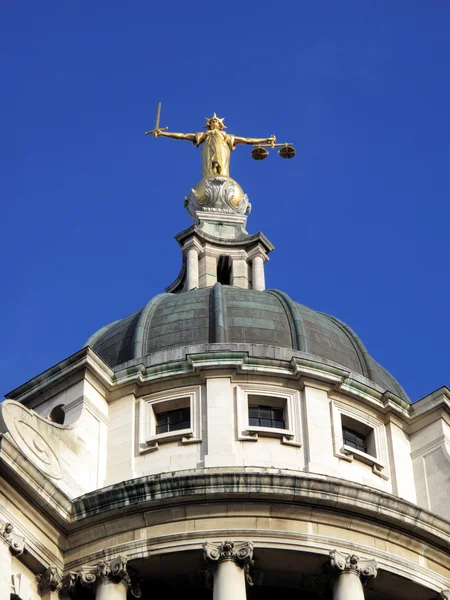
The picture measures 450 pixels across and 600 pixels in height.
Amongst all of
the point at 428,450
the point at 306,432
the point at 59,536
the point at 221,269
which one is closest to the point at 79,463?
the point at 59,536

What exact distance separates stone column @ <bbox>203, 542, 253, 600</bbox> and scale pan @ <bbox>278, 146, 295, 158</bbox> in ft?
83.2

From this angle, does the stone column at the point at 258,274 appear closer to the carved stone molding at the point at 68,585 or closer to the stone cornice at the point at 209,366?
the stone cornice at the point at 209,366

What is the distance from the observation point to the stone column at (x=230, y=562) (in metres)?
47.6

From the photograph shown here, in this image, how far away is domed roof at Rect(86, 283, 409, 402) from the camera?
55531 millimetres

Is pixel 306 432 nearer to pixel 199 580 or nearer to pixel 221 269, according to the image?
pixel 199 580

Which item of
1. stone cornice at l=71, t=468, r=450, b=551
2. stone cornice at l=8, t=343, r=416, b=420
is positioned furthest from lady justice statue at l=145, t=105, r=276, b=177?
stone cornice at l=71, t=468, r=450, b=551

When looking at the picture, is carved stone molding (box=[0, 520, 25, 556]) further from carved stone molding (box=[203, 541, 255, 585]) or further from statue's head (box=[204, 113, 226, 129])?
statue's head (box=[204, 113, 226, 129])

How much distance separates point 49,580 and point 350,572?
301 inches

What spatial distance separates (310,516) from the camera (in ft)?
160

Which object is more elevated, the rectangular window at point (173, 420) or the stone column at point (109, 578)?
the rectangular window at point (173, 420)

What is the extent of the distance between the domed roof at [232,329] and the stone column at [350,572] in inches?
320

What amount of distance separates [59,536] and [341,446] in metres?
8.53

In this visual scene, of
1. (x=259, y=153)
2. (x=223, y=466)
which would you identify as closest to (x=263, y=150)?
(x=259, y=153)

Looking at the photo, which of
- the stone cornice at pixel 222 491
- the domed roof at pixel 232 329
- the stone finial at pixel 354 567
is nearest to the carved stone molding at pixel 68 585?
the stone cornice at pixel 222 491
